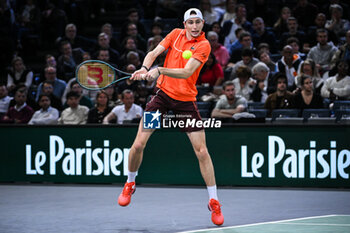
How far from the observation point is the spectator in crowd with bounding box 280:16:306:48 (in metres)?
11.6

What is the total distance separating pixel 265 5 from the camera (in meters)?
13.0

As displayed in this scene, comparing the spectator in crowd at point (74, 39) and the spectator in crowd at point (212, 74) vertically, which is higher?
the spectator in crowd at point (74, 39)

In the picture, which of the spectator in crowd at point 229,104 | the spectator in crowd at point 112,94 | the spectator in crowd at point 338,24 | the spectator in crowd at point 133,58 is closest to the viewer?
the spectator in crowd at point 229,104

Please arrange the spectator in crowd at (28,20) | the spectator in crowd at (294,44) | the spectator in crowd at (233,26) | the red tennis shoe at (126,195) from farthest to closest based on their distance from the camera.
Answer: the spectator in crowd at (28,20)
the spectator in crowd at (233,26)
the spectator in crowd at (294,44)
the red tennis shoe at (126,195)

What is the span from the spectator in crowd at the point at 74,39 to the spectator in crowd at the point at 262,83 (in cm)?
450

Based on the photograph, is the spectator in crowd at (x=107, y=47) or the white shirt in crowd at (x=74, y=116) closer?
the white shirt in crowd at (x=74, y=116)

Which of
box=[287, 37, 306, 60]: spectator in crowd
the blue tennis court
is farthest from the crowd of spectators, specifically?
the blue tennis court

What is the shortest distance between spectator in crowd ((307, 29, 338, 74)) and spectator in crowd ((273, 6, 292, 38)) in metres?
1.37

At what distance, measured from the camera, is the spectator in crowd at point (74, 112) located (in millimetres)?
9531

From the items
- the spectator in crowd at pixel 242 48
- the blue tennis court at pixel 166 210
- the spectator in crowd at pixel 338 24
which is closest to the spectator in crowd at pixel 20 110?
the blue tennis court at pixel 166 210

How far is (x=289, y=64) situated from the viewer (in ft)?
34.8

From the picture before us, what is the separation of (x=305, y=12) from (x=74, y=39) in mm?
5099

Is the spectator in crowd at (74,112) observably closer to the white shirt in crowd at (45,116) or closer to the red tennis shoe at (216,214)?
the white shirt in crowd at (45,116)

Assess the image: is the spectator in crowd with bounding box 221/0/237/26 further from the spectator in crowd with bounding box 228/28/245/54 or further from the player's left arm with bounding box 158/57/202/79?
the player's left arm with bounding box 158/57/202/79
